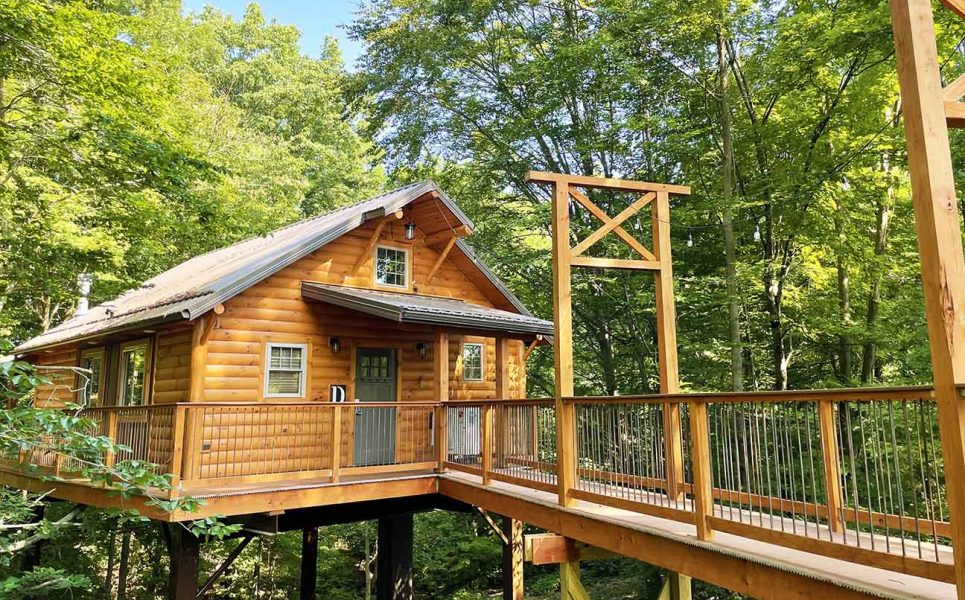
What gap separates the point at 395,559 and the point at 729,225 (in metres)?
10.1

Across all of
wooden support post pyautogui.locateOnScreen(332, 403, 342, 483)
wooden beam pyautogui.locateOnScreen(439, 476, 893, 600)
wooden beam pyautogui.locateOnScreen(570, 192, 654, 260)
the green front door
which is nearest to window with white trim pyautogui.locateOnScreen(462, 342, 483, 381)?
the green front door

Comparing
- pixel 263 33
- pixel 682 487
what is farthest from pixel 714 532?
pixel 263 33

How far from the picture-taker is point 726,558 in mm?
4734

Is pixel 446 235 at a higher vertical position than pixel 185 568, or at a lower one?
higher

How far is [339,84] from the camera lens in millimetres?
19016

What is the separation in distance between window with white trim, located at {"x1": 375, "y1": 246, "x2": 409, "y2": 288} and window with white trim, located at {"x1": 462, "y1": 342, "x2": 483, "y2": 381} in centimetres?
198

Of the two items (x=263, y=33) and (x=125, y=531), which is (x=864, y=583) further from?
(x=263, y=33)

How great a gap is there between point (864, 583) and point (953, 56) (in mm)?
11916

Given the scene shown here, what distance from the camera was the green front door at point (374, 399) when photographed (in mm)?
10953

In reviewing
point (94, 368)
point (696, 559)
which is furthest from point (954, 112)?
point (94, 368)

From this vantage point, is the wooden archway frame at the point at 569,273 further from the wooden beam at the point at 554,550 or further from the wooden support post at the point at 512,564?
the wooden support post at the point at 512,564

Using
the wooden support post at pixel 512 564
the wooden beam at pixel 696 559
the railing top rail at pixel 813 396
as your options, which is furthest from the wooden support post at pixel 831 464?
the wooden support post at pixel 512 564

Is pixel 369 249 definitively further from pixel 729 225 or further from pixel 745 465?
pixel 745 465

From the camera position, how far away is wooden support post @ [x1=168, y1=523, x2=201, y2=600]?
8.18 m
